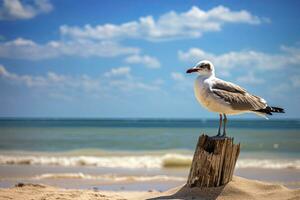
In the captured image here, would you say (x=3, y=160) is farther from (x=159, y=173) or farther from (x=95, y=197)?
(x=95, y=197)

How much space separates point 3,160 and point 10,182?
6673 mm

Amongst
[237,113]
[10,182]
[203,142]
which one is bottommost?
[10,182]

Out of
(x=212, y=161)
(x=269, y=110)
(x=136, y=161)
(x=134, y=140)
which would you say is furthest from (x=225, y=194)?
(x=134, y=140)

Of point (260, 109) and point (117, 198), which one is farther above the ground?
point (260, 109)

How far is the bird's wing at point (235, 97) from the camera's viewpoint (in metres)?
6.53

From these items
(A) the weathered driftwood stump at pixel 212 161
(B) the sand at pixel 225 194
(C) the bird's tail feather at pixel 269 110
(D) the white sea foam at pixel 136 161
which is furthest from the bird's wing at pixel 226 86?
(D) the white sea foam at pixel 136 161

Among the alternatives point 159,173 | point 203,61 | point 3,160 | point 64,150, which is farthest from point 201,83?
point 64,150

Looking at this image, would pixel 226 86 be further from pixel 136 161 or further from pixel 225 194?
pixel 136 161

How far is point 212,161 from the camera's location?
6.48 meters

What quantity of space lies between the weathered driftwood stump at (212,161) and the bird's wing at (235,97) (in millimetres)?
505

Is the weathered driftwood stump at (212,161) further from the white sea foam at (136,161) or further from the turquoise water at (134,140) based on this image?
the turquoise water at (134,140)

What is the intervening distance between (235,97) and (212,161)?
957 mm

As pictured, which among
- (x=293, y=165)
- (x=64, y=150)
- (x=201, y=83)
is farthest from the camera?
(x=64, y=150)

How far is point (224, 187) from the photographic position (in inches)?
262
